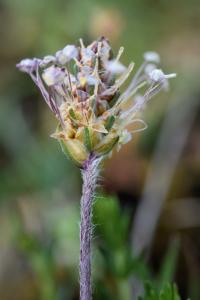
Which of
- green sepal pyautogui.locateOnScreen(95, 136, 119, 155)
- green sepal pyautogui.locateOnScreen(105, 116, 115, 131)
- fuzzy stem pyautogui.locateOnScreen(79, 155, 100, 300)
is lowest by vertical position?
fuzzy stem pyautogui.locateOnScreen(79, 155, 100, 300)

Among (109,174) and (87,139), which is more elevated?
(109,174)

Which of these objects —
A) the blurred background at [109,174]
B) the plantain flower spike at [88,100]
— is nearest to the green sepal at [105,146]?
the plantain flower spike at [88,100]

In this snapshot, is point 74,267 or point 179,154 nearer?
point 74,267

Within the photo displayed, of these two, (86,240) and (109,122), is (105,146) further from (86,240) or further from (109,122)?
(86,240)

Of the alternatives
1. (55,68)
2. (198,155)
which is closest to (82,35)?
(198,155)

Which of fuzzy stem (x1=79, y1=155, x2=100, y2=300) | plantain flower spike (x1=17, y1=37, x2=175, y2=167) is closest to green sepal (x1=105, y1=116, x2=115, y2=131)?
plantain flower spike (x1=17, y1=37, x2=175, y2=167)

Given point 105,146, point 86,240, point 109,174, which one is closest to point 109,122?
point 105,146

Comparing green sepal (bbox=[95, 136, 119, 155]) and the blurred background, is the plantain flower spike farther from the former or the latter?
the blurred background

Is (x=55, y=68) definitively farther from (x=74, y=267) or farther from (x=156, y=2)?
(x=156, y=2)
